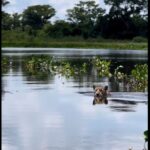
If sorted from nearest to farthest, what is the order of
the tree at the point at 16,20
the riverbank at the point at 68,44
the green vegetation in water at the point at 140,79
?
the green vegetation in water at the point at 140,79
the riverbank at the point at 68,44
the tree at the point at 16,20

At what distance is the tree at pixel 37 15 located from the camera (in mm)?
114650

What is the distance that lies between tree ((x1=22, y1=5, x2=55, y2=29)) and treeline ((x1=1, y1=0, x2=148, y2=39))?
0.33m

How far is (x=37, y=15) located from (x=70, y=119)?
104m

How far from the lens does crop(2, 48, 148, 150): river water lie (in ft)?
31.4

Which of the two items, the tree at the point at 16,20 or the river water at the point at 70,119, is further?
the tree at the point at 16,20

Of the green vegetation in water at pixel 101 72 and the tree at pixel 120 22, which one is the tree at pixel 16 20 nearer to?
the tree at pixel 120 22

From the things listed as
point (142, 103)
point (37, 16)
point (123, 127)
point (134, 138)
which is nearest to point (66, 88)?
point (142, 103)

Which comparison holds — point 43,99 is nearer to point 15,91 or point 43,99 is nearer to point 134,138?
point 15,91

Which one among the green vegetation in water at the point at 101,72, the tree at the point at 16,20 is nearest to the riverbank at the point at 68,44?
the tree at the point at 16,20

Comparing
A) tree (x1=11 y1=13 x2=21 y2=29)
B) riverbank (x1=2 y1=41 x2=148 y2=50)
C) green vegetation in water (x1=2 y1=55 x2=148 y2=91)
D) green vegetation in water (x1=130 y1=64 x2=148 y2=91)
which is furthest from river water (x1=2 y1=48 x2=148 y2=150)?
tree (x1=11 y1=13 x2=21 y2=29)

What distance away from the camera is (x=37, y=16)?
379 feet

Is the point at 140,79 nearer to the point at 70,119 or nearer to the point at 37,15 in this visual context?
the point at 70,119

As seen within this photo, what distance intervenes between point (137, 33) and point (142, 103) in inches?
3279

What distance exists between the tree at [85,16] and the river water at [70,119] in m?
79.6
